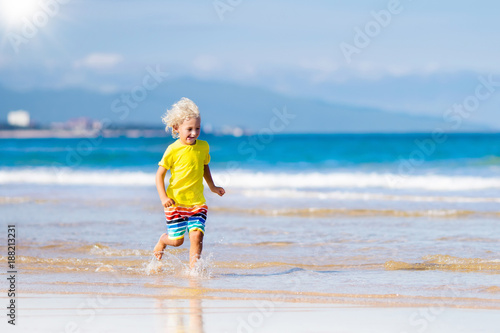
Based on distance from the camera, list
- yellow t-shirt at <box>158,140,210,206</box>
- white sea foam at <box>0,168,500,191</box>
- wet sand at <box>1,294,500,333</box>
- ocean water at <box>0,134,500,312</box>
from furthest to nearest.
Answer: white sea foam at <box>0,168,500,191</box> < yellow t-shirt at <box>158,140,210,206</box> < ocean water at <box>0,134,500,312</box> < wet sand at <box>1,294,500,333</box>

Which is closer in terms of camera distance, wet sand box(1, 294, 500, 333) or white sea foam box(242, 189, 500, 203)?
wet sand box(1, 294, 500, 333)

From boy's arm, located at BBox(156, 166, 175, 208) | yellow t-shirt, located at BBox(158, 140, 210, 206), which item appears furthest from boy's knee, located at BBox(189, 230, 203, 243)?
boy's arm, located at BBox(156, 166, 175, 208)

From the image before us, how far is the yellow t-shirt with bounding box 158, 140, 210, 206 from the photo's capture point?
602 centimetres

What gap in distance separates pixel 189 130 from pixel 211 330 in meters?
2.23

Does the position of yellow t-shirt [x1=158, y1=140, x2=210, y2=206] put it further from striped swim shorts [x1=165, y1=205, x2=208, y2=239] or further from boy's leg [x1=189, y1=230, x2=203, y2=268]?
boy's leg [x1=189, y1=230, x2=203, y2=268]

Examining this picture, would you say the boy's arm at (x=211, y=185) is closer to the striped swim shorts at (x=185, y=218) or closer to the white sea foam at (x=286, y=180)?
the striped swim shorts at (x=185, y=218)

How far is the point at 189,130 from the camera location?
5.93 meters

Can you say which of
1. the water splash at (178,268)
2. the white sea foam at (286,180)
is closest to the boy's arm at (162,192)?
the water splash at (178,268)

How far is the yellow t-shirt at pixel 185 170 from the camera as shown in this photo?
6.02 m

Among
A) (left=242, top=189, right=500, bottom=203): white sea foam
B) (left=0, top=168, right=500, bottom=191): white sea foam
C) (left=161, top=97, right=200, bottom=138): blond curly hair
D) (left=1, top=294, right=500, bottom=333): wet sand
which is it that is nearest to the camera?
(left=1, top=294, right=500, bottom=333): wet sand

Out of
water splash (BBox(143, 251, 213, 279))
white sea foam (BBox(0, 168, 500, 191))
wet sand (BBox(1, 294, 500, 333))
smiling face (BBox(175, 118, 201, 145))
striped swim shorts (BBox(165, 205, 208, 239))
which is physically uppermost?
white sea foam (BBox(0, 168, 500, 191))

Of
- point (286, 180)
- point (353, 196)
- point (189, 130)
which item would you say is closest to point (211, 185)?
point (189, 130)

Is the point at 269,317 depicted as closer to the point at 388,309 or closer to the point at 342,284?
the point at 388,309

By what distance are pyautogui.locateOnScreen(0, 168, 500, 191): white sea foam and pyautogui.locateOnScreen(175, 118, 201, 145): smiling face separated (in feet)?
39.7
